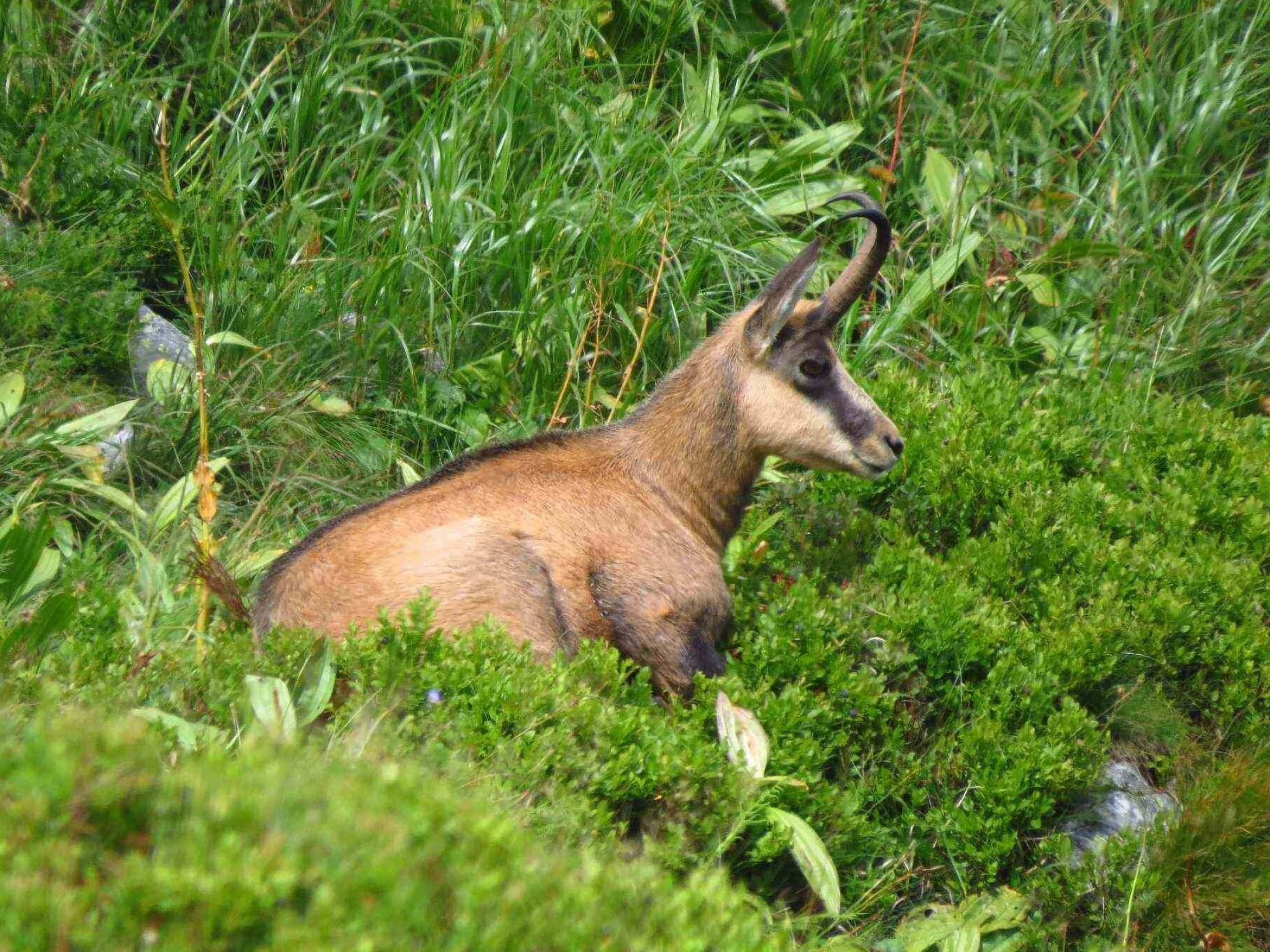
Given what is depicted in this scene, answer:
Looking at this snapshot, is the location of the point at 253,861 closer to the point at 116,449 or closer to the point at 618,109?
the point at 116,449

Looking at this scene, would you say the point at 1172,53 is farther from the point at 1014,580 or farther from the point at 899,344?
the point at 1014,580

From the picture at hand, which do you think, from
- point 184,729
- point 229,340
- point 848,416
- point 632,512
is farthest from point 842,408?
point 184,729

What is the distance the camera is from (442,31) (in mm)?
8219

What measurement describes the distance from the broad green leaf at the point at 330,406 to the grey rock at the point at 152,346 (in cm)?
63

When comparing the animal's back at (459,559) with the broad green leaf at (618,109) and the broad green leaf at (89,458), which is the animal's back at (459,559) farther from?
the broad green leaf at (618,109)

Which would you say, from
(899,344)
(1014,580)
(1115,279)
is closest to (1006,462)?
(1014,580)

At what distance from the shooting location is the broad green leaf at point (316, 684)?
398cm

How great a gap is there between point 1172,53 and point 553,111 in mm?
4346

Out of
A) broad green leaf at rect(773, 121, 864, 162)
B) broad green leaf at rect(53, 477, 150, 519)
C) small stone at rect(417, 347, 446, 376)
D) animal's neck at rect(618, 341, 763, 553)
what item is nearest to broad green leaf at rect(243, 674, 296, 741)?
broad green leaf at rect(53, 477, 150, 519)

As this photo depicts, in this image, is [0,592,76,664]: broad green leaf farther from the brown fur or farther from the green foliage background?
the brown fur

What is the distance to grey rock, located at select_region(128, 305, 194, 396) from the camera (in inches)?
263

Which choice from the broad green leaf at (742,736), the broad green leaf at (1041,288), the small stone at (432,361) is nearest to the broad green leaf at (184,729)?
the broad green leaf at (742,736)

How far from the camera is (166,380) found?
21.2 feet

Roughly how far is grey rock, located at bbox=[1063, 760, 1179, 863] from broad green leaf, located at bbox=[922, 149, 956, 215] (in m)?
4.29
